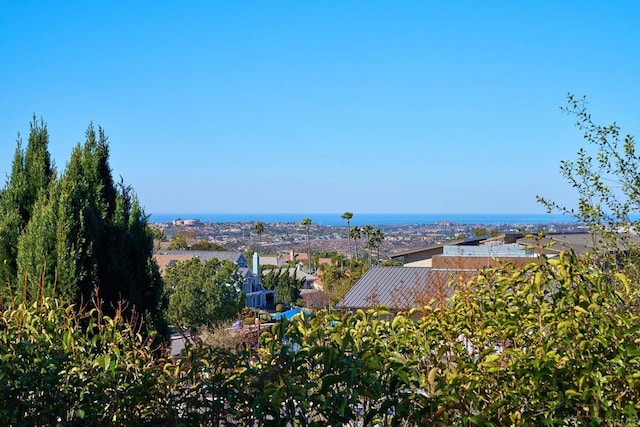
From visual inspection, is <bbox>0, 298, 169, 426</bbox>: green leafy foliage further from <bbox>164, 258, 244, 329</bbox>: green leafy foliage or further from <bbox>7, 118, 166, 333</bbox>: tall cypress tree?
<bbox>164, 258, 244, 329</bbox>: green leafy foliage

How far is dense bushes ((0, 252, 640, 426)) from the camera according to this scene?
2012 millimetres

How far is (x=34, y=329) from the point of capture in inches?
109

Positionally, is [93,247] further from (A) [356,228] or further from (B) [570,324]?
(A) [356,228]

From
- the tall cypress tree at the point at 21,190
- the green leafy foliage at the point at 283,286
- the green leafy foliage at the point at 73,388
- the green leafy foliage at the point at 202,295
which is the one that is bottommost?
the green leafy foliage at the point at 283,286

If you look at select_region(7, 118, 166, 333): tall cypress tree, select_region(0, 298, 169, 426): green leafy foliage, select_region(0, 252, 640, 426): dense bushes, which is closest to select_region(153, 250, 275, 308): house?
select_region(7, 118, 166, 333): tall cypress tree

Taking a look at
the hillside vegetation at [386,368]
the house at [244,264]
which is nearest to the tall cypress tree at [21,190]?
the hillside vegetation at [386,368]

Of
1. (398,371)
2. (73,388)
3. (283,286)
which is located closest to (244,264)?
(283,286)

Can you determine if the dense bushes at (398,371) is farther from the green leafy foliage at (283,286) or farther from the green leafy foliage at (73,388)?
the green leafy foliage at (283,286)

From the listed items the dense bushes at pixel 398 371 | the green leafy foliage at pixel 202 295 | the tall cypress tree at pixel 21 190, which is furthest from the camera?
the green leafy foliage at pixel 202 295

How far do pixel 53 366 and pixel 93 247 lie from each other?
20.0ft

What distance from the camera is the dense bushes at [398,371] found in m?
2.01

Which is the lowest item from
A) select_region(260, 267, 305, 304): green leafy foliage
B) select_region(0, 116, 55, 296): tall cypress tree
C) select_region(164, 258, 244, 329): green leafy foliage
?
select_region(260, 267, 305, 304): green leafy foliage

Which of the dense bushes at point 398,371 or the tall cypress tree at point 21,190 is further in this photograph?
the tall cypress tree at point 21,190

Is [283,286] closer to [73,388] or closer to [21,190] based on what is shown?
[21,190]
